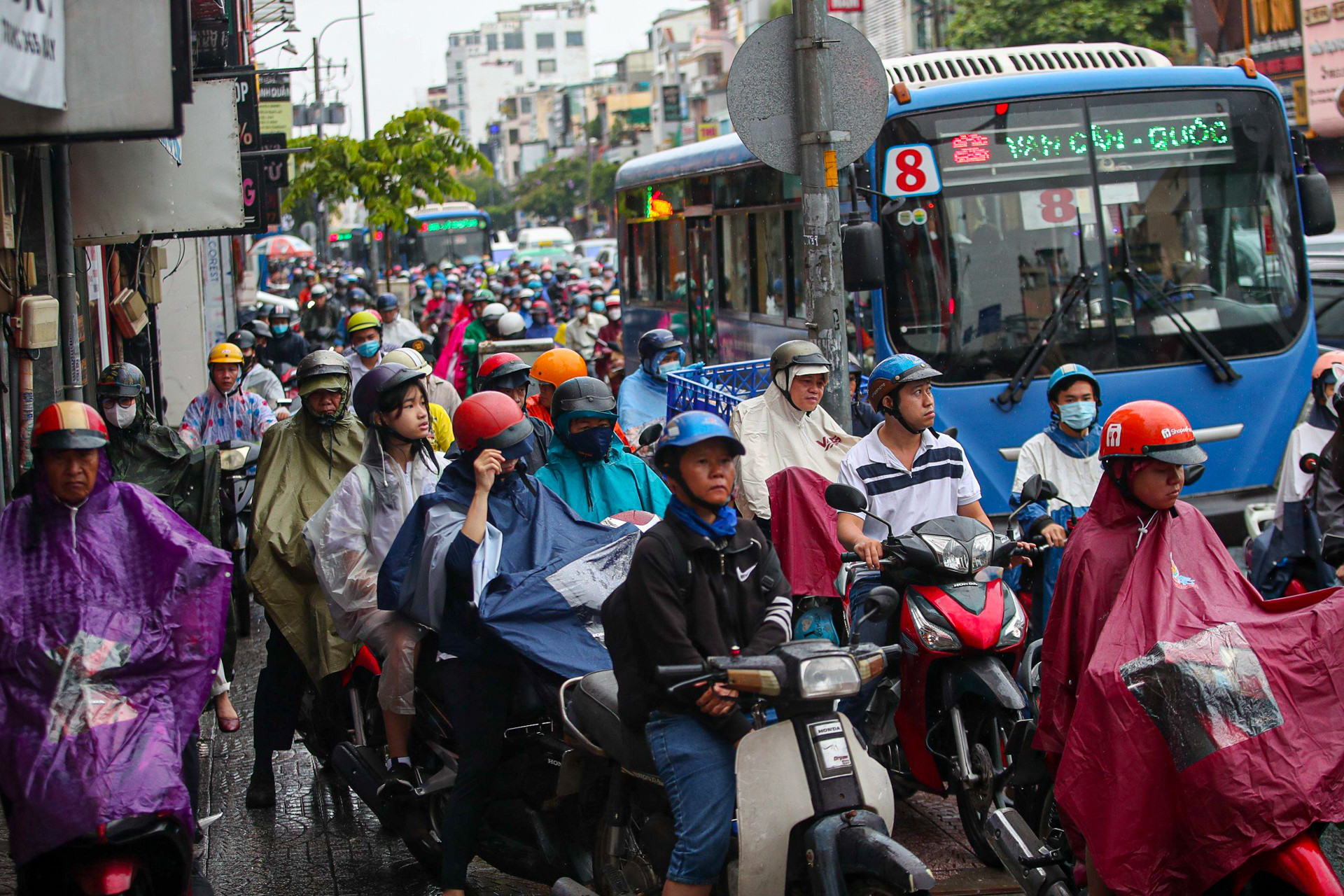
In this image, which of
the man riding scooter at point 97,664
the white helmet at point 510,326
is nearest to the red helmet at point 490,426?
the man riding scooter at point 97,664

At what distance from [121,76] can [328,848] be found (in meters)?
2.99

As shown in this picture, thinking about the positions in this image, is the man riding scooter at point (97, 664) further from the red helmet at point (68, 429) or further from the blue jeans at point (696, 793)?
A: the blue jeans at point (696, 793)

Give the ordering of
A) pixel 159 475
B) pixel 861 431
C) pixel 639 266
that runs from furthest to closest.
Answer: pixel 639 266 → pixel 861 431 → pixel 159 475

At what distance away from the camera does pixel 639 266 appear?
57.0 ft

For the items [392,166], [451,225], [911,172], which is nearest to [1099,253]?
[911,172]

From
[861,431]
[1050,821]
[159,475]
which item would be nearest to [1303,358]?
[861,431]

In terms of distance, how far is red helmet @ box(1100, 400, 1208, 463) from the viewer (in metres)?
3.72

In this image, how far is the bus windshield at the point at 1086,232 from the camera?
877 cm

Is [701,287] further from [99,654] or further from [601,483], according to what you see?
[99,654]

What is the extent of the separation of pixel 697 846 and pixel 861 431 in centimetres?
517

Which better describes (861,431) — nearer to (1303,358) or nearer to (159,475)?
(1303,358)

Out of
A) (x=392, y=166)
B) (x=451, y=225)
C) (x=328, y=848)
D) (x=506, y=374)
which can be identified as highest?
(x=451, y=225)

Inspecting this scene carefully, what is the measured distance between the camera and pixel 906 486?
5543 mm

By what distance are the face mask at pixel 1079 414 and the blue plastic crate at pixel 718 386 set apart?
224 cm
